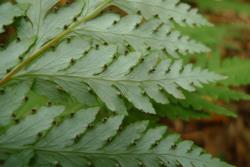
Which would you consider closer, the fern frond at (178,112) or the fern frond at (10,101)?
the fern frond at (10,101)

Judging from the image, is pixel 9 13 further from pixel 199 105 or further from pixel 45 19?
pixel 199 105

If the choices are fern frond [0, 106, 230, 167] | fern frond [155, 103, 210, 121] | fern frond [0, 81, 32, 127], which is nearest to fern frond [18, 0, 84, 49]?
fern frond [0, 81, 32, 127]

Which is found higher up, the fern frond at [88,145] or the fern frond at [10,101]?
the fern frond at [10,101]

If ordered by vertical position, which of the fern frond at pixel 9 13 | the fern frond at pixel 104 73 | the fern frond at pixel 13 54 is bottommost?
the fern frond at pixel 104 73

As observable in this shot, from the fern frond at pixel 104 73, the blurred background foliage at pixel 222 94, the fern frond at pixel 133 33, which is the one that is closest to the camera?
the fern frond at pixel 104 73

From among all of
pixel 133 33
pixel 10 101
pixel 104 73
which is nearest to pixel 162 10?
pixel 133 33

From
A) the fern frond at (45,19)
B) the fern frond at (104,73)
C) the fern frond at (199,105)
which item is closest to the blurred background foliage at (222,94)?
the fern frond at (199,105)

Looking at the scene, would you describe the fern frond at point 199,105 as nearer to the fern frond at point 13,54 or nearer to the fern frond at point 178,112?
the fern frond at point 178,112
